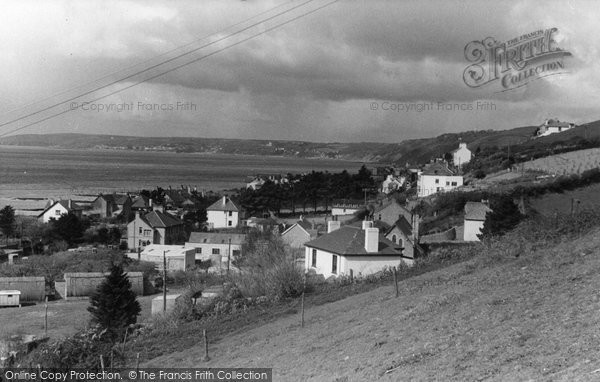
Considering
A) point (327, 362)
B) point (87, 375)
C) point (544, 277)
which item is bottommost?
point (87, 375)

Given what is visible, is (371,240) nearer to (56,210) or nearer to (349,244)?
(349,244)

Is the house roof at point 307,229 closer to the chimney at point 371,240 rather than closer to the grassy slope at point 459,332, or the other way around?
the chimney at point 371,240

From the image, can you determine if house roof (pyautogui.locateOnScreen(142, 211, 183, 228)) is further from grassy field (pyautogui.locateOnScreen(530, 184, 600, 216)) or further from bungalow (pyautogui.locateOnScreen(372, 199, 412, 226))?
grassy field (pyautogui.locateOnScreen(530, 184, 600, 216))

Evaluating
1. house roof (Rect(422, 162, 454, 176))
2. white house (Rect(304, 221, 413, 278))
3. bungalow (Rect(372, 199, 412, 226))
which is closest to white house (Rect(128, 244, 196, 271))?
bungalow (Rect(372, 199, 412, 226))

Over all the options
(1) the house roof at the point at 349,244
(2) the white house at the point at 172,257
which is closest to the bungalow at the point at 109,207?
(2) the white house at the point at 172,257

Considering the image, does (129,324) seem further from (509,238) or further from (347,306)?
(509,238)

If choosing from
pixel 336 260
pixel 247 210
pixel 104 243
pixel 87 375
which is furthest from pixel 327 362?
pixel 247 210

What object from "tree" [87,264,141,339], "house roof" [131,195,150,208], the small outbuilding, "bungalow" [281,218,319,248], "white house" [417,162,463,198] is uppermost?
"white house" [417,162,463,198]
